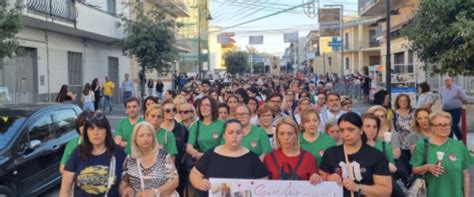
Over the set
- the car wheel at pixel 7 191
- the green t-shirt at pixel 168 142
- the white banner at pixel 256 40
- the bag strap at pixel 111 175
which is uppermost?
the white banner at pixel 256 40

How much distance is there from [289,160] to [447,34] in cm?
663

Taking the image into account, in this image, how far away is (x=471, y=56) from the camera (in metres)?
9.82

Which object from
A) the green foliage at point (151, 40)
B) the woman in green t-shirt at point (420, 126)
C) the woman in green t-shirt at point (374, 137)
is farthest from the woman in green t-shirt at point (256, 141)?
the green foliage at point (151, 40)

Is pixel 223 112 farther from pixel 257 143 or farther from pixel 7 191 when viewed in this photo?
pixel 7 191

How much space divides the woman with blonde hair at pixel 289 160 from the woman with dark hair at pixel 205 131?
168 centimetres

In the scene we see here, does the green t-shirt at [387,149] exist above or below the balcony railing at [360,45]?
below

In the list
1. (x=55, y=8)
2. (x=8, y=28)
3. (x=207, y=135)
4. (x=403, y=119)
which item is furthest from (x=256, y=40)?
(x=207, y=135)

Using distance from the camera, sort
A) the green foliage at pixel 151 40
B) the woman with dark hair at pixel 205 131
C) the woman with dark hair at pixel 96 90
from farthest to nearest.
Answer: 1. the green foliage at pixel 151 40
2. the woman with dark hair at pixel 96 90
3. the woman with dark hair at pixel 205 131

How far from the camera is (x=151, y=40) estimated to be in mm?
25359

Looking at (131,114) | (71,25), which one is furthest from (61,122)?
(71,25)

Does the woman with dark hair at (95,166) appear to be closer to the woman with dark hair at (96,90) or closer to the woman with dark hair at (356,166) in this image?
the woman with dark hair at (356,166)

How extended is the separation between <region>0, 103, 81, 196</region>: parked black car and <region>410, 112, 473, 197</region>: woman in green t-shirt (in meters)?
4.99

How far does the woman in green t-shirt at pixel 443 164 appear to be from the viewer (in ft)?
16.5

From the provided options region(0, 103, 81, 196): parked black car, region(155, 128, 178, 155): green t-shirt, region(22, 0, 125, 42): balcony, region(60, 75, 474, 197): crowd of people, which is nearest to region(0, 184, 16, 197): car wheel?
region(0, 103, 81, 196): parked black car
